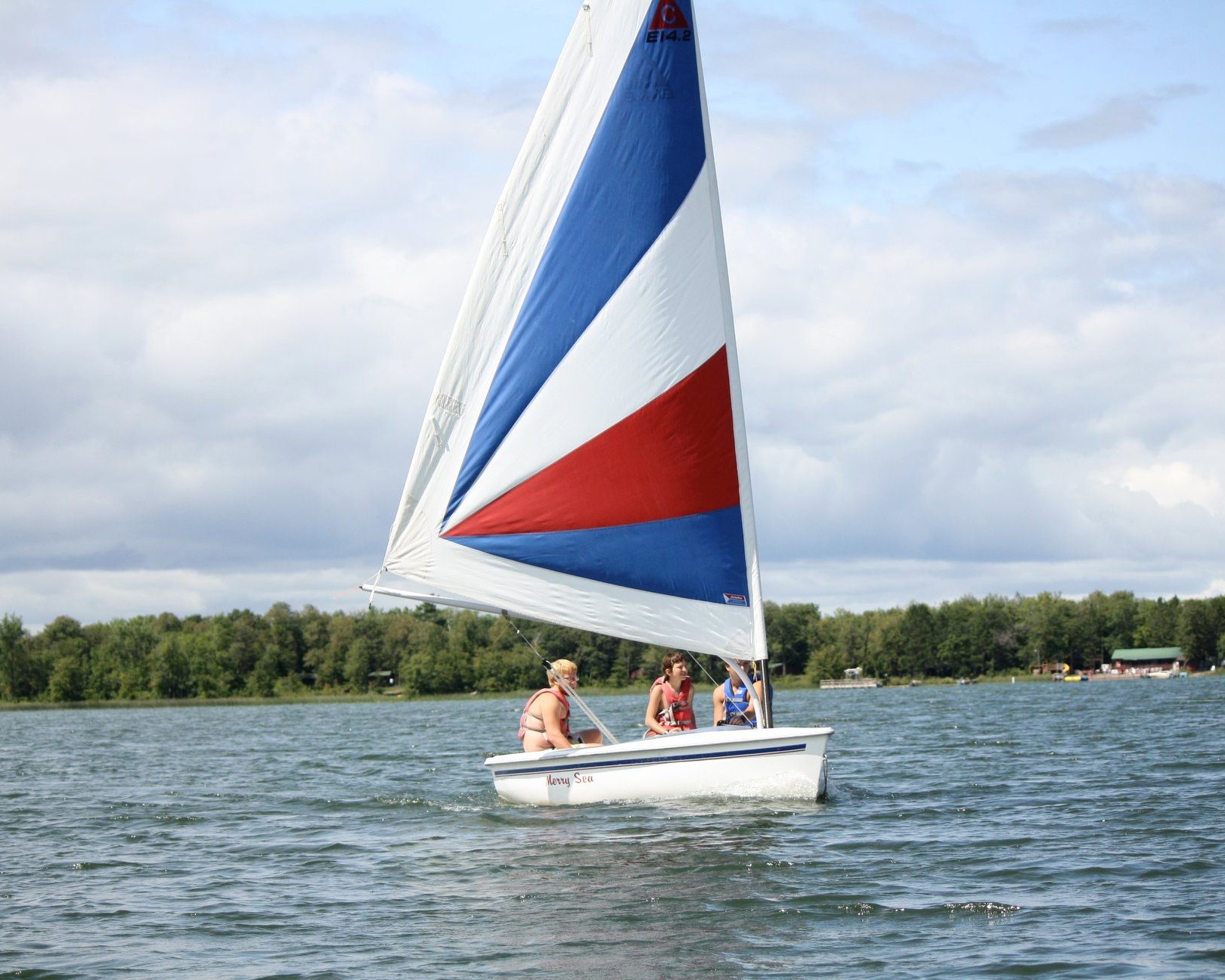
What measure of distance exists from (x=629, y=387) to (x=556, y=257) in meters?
1.67

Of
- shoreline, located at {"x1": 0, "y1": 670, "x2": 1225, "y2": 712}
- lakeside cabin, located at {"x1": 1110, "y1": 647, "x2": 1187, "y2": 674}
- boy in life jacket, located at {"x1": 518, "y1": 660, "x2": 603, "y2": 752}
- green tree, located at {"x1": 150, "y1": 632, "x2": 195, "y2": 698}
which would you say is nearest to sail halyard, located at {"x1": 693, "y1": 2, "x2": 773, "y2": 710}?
boy in life jacket, located at {"x1": 518, "y1": 660, "x2": 603, "y2": 752}

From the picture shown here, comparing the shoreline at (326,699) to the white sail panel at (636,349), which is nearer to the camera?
the white sail panel at (636,349)

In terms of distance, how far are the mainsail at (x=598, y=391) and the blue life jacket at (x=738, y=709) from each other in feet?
4.20

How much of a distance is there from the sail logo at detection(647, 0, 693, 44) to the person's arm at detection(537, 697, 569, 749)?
7750 mm

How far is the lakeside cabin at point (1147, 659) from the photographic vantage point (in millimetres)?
130500

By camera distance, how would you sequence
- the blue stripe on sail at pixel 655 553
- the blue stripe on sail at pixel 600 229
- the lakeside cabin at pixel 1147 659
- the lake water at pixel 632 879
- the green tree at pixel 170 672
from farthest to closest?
the lakeside cabin at pixel 1147 659, the green tree at pixel 170 672, the blue stripe on sail at pixel 600 229, the blue stripe on sail at pixel 655 553, the lake water at pixel 632 879

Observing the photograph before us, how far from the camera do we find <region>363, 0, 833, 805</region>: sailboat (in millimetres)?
15805

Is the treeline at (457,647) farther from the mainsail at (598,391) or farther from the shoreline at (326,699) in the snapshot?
the mainsail at (598,391)

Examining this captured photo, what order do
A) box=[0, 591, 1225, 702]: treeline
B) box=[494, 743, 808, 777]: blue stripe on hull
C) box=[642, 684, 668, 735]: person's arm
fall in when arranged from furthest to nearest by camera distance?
box=[0, 591, 1225, 702]: treeline < box=[642, 684, 668, 735]: person's arm < box=[494, 743, 808, 777]: blue stripe on hull

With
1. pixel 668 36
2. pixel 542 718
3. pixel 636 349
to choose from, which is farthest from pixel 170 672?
pixel 668 36

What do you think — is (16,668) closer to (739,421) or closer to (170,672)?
(170,672)

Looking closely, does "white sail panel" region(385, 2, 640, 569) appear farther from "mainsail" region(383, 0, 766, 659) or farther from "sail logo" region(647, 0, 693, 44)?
"sail logo" region(647, 0, 693, 44)

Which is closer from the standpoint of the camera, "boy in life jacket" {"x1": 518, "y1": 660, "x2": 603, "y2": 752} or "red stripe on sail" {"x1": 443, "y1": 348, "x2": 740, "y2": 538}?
"red stripe on sail" {"x1": 443, "y1": 348, "x2": 740, "y2": 538}

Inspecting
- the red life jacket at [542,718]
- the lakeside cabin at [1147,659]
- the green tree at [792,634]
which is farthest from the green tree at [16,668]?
the red life jacket at [542,718]
